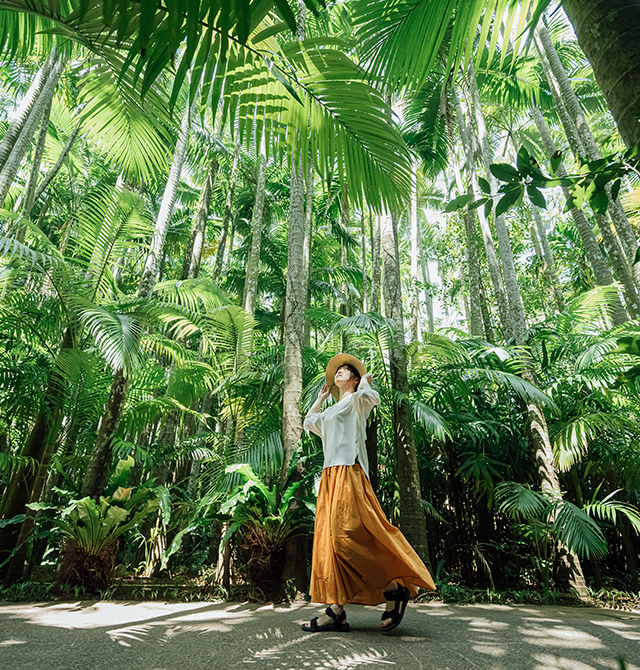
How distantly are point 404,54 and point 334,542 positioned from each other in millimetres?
2469

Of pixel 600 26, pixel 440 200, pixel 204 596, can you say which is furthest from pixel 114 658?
pixel 440 200

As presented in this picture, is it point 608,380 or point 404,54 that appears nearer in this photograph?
point 404,54

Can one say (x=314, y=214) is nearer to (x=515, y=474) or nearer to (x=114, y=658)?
(x=515, y=474)

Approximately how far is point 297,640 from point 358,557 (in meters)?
0.52

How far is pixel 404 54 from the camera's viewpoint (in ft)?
5.78

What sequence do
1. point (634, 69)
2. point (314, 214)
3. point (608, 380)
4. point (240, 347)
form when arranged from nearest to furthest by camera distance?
point (634, 69)
point (608, 380)
point (240, 347)
point (314, 214)

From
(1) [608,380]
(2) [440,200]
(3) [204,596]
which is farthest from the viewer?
(2) [440,200]

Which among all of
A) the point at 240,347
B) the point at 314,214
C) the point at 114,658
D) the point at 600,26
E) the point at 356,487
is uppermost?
the point at 314,214

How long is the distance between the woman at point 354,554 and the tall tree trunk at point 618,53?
7.09 ft

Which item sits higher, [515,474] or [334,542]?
[515,474]

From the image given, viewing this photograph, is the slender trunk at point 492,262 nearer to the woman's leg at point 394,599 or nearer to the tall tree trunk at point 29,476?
Answer: the woman's leg at point 394,599

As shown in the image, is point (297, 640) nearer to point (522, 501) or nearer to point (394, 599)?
point (394, 599)

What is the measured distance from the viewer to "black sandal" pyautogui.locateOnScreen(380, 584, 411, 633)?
7.78 ft

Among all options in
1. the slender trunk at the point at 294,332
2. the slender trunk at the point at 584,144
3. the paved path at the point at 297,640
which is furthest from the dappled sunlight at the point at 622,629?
the slender trunk at the point at 584,144
